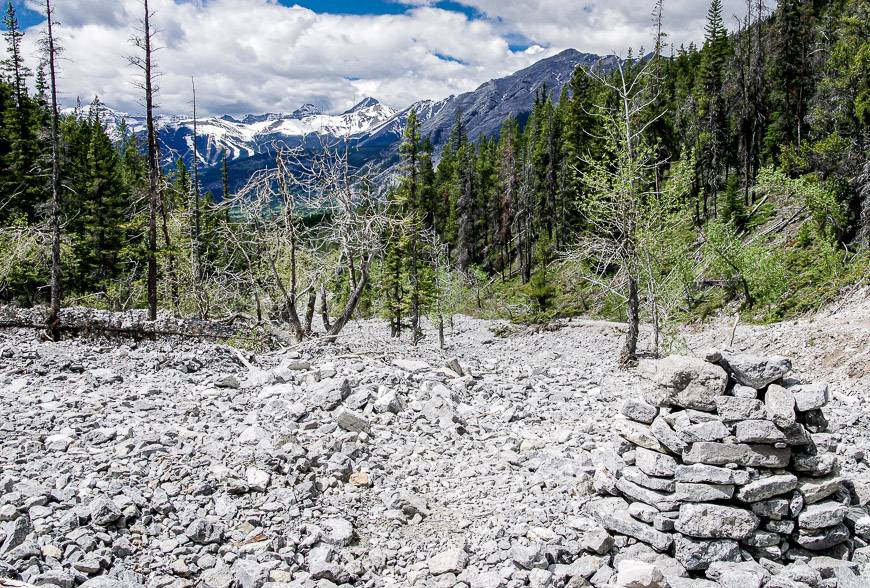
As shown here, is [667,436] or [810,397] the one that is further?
[667,436]

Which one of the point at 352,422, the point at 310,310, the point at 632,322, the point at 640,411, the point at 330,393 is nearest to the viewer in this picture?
the point at 640,411

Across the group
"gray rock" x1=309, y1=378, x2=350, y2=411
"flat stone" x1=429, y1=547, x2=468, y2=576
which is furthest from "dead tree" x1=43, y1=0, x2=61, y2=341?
"flat stone" x1=429, y1=547, x2=468, y2=576

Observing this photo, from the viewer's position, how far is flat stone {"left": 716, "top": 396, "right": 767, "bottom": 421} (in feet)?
19.0

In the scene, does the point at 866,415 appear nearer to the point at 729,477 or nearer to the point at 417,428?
the point at 729,477

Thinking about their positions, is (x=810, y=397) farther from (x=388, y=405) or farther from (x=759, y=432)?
(x=388, y=405)

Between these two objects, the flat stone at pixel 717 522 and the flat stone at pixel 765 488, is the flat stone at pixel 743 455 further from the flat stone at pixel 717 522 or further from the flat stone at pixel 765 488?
the flat stone at pixel 717 522

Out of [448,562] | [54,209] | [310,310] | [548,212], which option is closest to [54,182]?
[54,209]

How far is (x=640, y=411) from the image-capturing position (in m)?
6.59

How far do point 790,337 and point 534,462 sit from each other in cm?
1364

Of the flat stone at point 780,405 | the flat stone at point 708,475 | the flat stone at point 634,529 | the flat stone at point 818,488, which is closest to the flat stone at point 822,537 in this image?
the flat stone at point 818,488

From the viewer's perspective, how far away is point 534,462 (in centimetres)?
778

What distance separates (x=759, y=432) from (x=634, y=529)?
169 centimetres

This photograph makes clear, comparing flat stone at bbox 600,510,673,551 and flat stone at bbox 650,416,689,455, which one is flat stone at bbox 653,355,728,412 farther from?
flat stone at bbox 600,510,673,551

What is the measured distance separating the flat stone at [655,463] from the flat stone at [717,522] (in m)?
0.49
